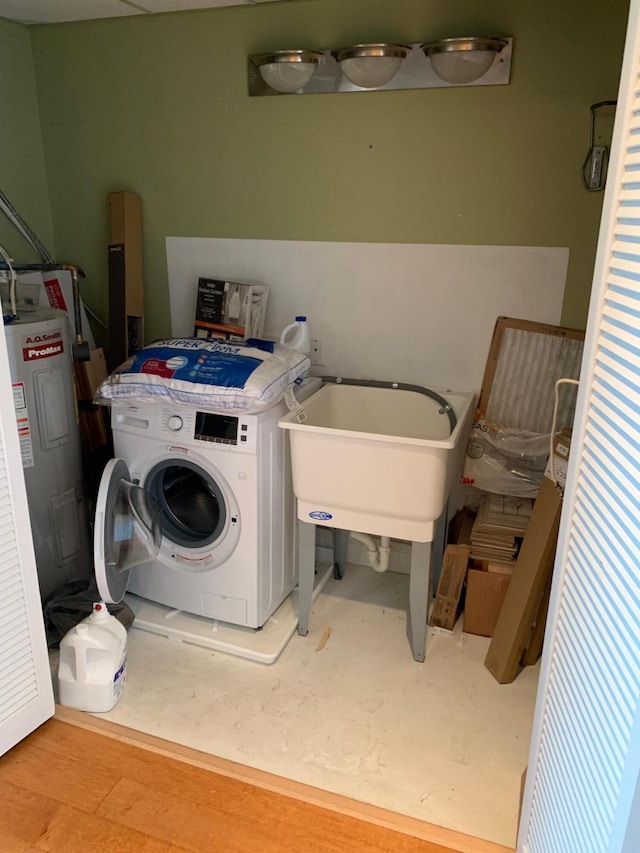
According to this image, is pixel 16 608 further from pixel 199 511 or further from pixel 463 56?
pixel 463 56

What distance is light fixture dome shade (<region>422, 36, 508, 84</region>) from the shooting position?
6.59 ft

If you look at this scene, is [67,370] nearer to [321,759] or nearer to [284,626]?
[284,626]

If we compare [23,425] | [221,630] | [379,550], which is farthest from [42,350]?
[379,550]

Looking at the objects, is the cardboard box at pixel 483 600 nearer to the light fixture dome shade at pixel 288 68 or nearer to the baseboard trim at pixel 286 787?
the baseboard trim at pixel 286 787

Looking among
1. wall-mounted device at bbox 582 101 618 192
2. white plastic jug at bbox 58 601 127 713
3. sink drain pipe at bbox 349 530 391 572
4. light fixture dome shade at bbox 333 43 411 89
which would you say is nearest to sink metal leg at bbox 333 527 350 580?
sink drain pipe at bbox 349 530 391 572

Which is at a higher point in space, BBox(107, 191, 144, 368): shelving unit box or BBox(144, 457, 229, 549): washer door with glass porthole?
BBox(107, 191, 144, 368): shelving unit box

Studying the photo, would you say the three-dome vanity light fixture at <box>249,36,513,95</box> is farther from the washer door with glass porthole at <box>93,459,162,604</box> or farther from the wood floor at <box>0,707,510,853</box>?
the wood floor at <box>0,707,510,853</box>

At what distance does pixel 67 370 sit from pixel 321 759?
5.13 feet

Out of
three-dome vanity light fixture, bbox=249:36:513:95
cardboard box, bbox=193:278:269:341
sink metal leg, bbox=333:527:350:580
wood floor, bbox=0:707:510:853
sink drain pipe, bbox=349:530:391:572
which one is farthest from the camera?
sink metal leg, bbox=333:527:350:580

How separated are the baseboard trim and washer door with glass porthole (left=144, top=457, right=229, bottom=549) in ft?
2.07

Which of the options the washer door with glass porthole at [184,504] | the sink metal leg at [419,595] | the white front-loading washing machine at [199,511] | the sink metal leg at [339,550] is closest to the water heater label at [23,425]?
the white front-loading washing machine at [199,511]

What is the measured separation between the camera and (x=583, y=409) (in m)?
1.17

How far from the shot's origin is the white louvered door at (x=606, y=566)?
3.07 feet

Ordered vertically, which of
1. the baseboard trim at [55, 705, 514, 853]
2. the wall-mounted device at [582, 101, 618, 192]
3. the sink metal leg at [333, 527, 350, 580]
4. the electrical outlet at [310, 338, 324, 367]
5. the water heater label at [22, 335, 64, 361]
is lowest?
the baseboard trim at [55, 705, 514, 853]
